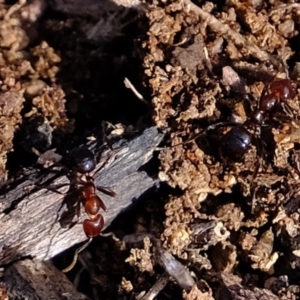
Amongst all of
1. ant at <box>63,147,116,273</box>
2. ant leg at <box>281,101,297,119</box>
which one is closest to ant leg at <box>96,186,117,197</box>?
ant at <box>63,147,116,273</box>

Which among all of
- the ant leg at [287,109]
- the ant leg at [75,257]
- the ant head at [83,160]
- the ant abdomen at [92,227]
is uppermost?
the ant head at [83,160]

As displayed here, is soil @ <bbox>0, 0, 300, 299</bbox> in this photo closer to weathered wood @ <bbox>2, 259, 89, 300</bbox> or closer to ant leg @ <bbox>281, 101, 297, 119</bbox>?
ant leg @ <bbox>281, 101, 297, 119</bbox>

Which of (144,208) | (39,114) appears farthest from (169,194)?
(39,114)

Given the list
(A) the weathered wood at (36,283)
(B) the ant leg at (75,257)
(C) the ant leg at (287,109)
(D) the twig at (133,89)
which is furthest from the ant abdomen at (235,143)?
(A) the weathered wood at (36,283)

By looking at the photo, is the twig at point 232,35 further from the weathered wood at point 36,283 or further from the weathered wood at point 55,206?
the weathered wood at point 36,283

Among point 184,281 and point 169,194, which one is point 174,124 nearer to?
point 169,194

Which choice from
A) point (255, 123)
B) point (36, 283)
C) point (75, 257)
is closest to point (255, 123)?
point (255, 123)
